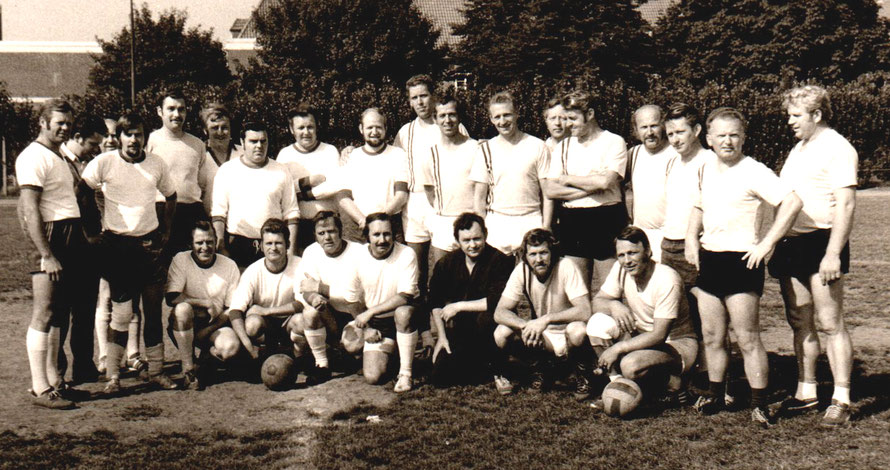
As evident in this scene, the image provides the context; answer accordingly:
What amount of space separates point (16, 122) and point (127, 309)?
3219 cm

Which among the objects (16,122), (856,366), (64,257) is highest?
(16,122)

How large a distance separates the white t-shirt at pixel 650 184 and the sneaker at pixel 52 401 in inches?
165

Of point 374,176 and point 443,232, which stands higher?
point 374,176

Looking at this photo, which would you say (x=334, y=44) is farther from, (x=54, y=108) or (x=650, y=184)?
(x=650, y=184)

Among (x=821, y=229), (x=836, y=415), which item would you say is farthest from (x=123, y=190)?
(x=836, y=415)

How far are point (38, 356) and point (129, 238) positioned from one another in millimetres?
1013

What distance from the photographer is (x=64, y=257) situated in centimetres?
593

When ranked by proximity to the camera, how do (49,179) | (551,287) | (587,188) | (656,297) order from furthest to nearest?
(587,188) < (551,287) < (49,179) < (656,297)

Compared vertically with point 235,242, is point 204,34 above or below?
above

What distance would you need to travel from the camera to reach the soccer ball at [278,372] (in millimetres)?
6359

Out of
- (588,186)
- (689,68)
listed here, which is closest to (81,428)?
(588,186)

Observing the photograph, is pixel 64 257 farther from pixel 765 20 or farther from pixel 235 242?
pixel 765 20

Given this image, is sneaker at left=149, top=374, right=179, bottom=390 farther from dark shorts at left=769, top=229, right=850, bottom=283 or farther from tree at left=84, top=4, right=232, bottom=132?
tree at left=84, top=4, right=232, bottom=132

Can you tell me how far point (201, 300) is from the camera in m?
6.62
